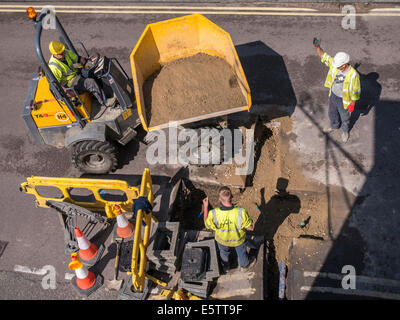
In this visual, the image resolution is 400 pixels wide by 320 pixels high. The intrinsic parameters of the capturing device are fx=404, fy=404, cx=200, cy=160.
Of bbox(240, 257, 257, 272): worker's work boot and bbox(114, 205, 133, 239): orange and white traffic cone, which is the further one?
bbox(114, 205, 133, 239): orange and white traffic cone

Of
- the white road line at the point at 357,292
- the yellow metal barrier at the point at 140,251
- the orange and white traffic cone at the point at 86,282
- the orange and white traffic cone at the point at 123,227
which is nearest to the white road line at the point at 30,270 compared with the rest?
the orange and white traffic cone at the point at 86,282

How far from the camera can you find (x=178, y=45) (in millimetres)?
9289

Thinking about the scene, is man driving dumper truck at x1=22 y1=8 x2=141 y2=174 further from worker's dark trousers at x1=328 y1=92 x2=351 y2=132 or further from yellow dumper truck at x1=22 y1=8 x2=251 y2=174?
Result: worker's dark trousers at x1=328 y1=92 x2=351 y2=132

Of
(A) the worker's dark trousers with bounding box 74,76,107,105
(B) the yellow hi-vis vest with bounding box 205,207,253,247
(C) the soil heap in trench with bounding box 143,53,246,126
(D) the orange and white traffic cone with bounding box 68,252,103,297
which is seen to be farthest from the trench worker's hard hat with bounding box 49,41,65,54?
(B) the yellow hi-vis vest with bounding box 205,207,253,247

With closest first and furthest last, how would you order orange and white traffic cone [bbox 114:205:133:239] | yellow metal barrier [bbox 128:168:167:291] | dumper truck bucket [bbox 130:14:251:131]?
yellow metal barrier [bbox 128:168:167:291] < orange and white traffic cone [bbox 114:205:133:239] < dumper truck bucket [bbox 130:14:251:131]

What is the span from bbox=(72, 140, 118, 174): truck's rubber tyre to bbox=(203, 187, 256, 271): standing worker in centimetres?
284

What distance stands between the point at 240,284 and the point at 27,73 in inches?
343

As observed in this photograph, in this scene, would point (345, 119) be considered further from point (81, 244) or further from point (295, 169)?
point (81, 244)

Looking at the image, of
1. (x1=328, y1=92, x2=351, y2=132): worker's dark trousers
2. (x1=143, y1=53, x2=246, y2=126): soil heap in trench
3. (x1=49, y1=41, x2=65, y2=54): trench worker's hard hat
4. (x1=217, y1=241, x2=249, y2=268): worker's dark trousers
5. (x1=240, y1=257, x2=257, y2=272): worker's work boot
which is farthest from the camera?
(x1=328, y1=92, x2=351, y2=132): worker's dark trousers

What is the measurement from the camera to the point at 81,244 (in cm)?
758

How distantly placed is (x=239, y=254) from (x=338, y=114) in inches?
160

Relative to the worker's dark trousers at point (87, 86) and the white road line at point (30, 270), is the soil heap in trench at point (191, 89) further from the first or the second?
the white road line at point (30, 270)

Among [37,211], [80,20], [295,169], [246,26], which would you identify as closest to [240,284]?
[295,169]

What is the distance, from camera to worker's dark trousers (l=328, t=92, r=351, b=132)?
8578mm
